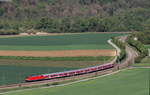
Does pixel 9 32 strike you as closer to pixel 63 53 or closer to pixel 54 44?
pixel 54 44

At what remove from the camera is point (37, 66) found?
10256 cm

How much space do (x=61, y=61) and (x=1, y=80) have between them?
31.5 m

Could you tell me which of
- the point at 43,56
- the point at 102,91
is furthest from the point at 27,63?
the point at 102,91

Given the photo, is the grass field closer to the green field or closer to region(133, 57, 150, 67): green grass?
region(133, 57, 150, 67): green grass

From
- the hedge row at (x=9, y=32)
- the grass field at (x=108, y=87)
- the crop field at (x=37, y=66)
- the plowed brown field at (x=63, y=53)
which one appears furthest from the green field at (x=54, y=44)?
the grass field at (x=108, y=87)

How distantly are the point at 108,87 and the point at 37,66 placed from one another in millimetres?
38168

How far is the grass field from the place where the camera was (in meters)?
64.8

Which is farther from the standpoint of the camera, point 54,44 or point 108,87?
point 54,44

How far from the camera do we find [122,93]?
6338 centimetres

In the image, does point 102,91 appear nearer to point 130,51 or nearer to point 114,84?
point 114,84

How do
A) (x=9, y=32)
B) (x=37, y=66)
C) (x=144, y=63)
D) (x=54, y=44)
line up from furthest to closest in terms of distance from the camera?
(x=9, y=32) → (x=54, y=44) → (x=37, y=66) → (x=144, y=63)

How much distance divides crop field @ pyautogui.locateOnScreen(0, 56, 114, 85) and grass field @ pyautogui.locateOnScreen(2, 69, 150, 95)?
15.4 m

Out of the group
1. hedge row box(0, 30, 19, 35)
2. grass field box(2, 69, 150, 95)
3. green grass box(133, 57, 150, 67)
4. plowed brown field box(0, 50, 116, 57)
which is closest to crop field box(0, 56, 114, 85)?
plowed brown field box(0, 50, 116, 57)

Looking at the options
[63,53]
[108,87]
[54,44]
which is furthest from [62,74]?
[54,44]
